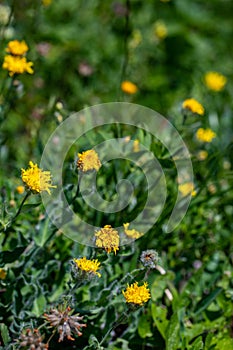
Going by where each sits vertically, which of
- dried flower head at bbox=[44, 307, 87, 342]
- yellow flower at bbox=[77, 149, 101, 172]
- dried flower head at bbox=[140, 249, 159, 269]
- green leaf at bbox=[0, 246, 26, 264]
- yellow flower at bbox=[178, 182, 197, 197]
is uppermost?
yellow flower at bbox=[178, 182, 197, 197]

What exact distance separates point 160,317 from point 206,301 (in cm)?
26

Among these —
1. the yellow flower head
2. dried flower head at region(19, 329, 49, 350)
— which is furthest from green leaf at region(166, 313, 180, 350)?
the yellow flower head

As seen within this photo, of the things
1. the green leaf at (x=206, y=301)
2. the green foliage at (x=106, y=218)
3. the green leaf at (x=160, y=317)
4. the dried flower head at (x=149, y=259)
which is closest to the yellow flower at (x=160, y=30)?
A: the green foliage at (x=106, y=218)

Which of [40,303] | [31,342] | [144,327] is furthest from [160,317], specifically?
[31,342]

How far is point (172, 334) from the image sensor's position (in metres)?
2.00

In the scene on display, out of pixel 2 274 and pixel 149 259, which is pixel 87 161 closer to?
pixel 149 259

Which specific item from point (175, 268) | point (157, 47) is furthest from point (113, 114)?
point (157, 47)

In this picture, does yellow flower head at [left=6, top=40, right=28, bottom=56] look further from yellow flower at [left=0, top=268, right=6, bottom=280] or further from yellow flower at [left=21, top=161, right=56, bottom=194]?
yellow flower at [left=0, top=268, right=6, bottom=280]

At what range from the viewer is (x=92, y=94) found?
3871 mm

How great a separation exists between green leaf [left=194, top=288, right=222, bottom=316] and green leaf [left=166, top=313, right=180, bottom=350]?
0.93ft

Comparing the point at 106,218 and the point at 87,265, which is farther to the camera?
the point at 106,218

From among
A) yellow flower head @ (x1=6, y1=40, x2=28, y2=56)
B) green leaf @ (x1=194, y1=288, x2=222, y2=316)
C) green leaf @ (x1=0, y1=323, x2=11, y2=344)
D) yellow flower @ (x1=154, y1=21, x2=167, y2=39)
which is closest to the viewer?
green leaf @ (x1=0, y1=323, x2=11, y2=344)

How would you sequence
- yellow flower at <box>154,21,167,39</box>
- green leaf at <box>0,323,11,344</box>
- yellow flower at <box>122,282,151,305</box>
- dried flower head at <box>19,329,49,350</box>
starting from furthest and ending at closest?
yellow flower at <box>154,21,167,39</box> < green leaf at <box>0,323,11,344</box> < yellow flower at <box>122,282,151,305</box> < dried flower head at <box>19,329,49,350</box>

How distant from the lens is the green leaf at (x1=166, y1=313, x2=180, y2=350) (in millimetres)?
1995
